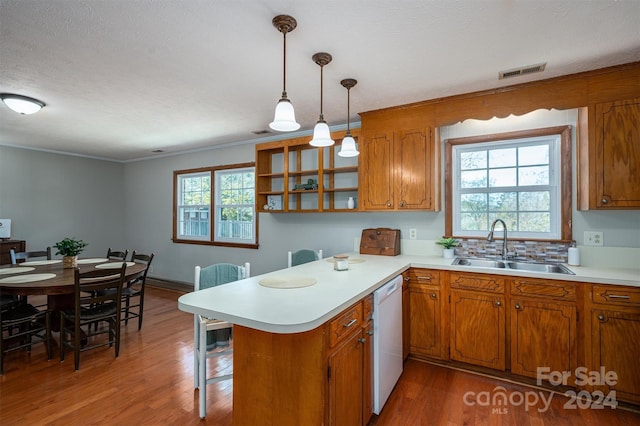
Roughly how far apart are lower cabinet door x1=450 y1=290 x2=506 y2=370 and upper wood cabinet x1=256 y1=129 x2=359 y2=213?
1.46 meters

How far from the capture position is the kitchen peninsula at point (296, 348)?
134 cm

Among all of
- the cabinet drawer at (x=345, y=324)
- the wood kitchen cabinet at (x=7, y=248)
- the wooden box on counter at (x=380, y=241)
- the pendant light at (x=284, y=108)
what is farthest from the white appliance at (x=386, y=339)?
the wood kitchen cabinet at (x=7, y=248)

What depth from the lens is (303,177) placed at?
13.4 ft

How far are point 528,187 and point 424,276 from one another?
52.6 inches

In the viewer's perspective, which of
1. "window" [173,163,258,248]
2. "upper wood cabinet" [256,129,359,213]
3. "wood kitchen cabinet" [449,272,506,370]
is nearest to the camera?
"wood kitchen cabinet" [449,272,506,370]

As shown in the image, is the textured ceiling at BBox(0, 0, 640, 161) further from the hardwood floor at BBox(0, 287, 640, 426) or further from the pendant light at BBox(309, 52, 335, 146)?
the hardwood floor at BBox(0, 287, 640, 426)

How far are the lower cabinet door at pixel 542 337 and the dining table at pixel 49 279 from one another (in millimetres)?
3454

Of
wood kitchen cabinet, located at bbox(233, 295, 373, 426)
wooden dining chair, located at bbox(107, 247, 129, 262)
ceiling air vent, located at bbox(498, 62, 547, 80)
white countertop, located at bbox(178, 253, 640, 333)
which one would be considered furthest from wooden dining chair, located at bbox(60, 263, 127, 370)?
Answer: ceiling air vent, located at bbox(498, 62, 547, 80)

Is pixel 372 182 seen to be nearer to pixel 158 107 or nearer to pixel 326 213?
pixel 326 213

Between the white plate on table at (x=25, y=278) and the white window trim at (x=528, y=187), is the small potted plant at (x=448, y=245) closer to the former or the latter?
the white window trim at (x=528, y=187)

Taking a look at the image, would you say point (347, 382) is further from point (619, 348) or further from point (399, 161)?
point (399, 161)

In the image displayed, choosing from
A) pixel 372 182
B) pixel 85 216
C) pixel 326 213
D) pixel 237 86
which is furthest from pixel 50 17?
pixel 85 216

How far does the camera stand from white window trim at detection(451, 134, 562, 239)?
2732 mm

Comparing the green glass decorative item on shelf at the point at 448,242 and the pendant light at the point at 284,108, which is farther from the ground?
the pendant light at the point at 284,108
